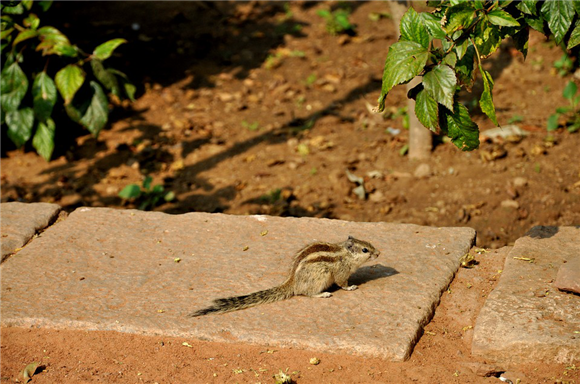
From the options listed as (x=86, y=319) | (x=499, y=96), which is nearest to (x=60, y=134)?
(x=86, y=319)

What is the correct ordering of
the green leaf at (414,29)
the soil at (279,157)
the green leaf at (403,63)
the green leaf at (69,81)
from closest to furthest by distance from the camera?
the green leaf at (403,63) → the green leaf at (414,29) → the soil at (279,157) → the green leaf at (69,81)

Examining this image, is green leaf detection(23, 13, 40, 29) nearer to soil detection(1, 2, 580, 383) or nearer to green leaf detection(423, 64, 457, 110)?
soil detection(1, 2, 580, 383)

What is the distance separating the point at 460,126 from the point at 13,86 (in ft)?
15.0

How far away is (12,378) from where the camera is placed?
329cm

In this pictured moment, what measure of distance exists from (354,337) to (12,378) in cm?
174

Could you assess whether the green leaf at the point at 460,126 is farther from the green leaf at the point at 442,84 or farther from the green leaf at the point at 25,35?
the green leaf at the point at 25,35

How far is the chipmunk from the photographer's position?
11.9 feet

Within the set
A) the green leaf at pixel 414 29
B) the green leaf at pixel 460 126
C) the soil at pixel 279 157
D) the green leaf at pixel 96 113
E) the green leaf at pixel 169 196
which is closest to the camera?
the green leaf at pixel 414 29

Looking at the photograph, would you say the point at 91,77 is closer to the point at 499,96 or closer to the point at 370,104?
the point at 370,104

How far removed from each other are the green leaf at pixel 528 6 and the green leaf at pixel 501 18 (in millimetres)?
247

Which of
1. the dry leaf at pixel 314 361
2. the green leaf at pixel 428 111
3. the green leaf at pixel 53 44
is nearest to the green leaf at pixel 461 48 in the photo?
the green leaf at pixel 428 111

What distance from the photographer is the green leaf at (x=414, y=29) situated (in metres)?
3.00

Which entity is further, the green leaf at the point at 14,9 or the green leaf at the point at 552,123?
the green leaf at the point at 552,123

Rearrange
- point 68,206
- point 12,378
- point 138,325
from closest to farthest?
point 12,378 → point 138,325 → point 68,206
